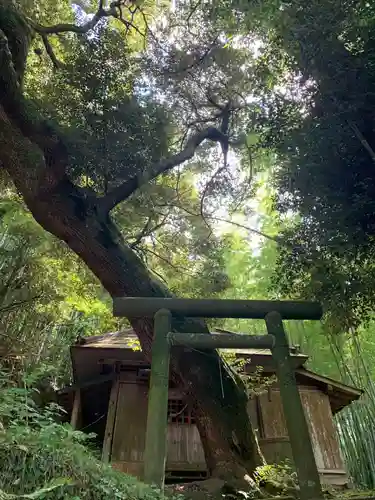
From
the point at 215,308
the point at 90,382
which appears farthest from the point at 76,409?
the point at 215,308

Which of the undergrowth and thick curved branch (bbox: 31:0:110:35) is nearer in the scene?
the undergrowth

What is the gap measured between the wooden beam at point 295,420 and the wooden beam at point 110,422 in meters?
4.12

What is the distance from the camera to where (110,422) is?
24.1 ft

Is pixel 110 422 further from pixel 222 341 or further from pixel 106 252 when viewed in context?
pixel 222 341

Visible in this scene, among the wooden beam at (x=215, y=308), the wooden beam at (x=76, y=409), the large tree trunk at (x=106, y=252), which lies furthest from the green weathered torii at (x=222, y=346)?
the wooden beam at (x=76, y=409)

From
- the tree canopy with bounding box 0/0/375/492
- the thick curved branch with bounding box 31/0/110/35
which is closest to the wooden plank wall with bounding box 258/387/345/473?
the tree canopy with bounding box 0/0/375/492

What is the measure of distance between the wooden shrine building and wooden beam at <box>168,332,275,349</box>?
3061 mm

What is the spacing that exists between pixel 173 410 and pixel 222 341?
160 inches

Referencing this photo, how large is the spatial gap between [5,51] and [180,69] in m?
3.37

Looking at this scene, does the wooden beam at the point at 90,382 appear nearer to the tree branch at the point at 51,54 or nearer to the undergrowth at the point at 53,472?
the undergrowth at the point at 53,472

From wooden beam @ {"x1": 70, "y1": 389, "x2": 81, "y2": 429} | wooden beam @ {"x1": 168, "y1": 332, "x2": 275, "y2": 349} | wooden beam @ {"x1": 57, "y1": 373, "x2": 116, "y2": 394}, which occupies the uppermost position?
wooden beam @ {"x1": 57, "y1": 373, "x2": 116, "y2": 394}

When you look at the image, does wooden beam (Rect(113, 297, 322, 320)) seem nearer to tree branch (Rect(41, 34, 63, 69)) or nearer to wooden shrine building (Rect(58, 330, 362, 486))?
wooden shrine building (Rect(58, 330, 362, 486))

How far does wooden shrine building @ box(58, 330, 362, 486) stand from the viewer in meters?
7.12

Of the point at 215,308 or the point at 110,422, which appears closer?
the point at 215,308
